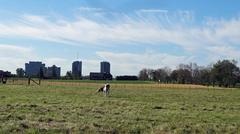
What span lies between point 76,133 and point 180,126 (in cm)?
402

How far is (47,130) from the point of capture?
A: 15.5 m

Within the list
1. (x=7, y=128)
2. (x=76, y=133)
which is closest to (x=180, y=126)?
(x=76, y=133)

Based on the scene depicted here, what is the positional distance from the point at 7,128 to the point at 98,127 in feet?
9.52

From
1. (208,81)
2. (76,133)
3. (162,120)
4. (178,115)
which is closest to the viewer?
(76,133)

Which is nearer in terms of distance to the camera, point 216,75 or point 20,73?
point 216,75

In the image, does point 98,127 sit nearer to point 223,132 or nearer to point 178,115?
point 223,132

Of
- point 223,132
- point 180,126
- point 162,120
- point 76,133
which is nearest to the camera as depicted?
point 76,133

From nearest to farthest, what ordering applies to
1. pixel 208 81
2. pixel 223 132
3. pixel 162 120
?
pixel 223 132, pixel 162 120, pixel 208 81

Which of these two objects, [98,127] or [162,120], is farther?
[162,120]

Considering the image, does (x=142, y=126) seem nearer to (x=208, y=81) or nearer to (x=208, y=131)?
(x=208, y=131)

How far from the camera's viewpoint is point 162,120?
64.6ft

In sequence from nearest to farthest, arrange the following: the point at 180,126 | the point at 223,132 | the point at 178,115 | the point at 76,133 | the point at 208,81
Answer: the point at 76,133 < the point at 223,132 < the point at 180,126 < the point at 178,115 < the point at 208,81

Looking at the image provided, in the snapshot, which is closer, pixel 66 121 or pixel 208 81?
pixel 66 121

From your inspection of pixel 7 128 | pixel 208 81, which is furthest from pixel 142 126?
pixel 208 81
